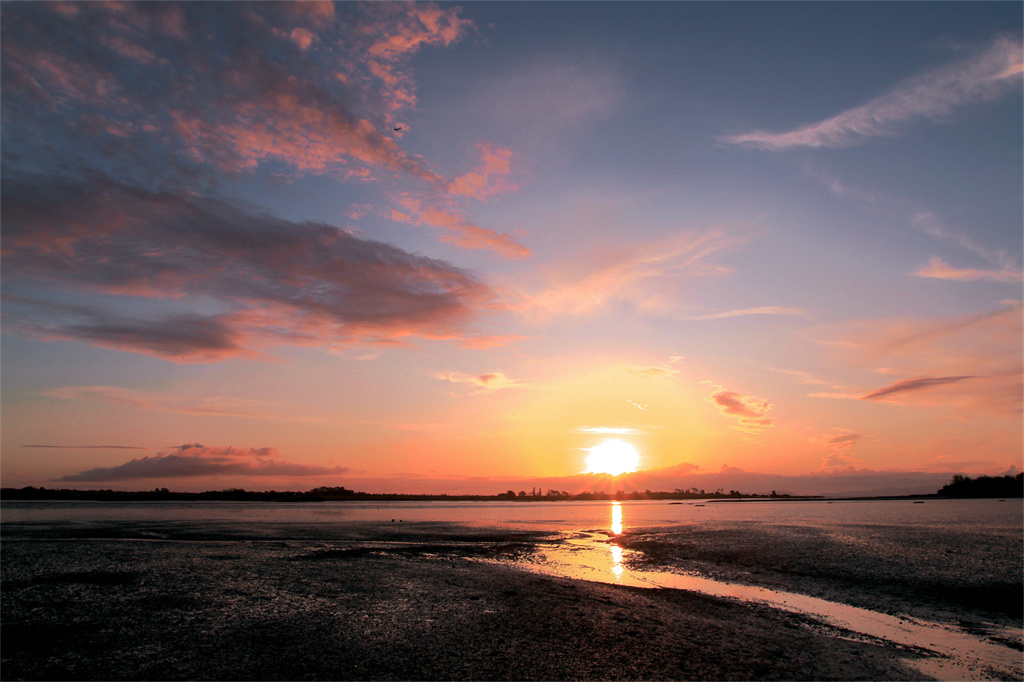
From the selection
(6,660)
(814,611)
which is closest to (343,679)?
(6,660)

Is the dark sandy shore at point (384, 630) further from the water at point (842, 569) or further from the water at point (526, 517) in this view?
the water at point (526, 517)

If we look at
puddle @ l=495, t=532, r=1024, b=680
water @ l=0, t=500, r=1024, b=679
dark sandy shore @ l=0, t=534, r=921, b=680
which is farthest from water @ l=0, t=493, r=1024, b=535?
dark sandy shore @ l=0, t=534, r=921, b=680

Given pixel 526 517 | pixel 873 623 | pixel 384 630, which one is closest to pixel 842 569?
pixel 873 623

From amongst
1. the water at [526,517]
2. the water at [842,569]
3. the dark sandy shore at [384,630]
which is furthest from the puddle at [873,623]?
the water at [526,517]

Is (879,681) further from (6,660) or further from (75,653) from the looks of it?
(6,660)

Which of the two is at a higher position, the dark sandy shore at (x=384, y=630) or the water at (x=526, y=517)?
the dark sandy shore at (x=384, y=630)

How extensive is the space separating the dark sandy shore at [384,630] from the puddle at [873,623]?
991 millimetres

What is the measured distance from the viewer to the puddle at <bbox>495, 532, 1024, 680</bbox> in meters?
11.6

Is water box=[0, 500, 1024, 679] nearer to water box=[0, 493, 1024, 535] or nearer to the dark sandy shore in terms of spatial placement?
the dark sandy shore

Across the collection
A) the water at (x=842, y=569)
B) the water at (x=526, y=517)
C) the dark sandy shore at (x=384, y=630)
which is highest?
the dark sandy shore at (x=384, y=630)

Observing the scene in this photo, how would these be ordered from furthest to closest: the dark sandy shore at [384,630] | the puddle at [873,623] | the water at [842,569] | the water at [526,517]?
1. the water at [526,517]
2. the water at [842,569]
3. the puddle at [873,623]
4. the dark sandy shore at [384,630]

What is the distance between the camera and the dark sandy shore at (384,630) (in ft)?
33.7

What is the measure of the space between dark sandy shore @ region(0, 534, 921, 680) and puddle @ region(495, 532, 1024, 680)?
0.99m

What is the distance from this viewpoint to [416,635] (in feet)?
40.7
